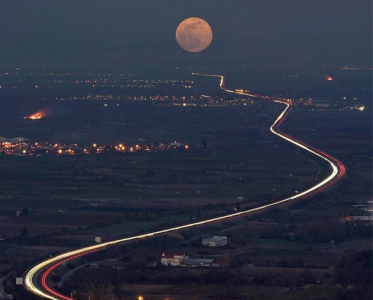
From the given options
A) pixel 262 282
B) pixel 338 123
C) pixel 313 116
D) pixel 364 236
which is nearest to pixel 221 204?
pixel 364 236

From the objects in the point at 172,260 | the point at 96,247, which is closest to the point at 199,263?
the point at 172,260

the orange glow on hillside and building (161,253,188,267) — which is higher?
the orange glow on hillside

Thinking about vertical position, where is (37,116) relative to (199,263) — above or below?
above

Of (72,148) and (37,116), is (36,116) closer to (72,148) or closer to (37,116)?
(37,116)

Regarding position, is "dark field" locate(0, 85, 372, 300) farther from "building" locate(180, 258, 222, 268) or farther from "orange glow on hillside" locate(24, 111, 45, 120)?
"orange glow on hillside" locate(24, 111, 45, 120)

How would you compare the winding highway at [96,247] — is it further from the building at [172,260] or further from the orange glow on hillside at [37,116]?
the orange glow on hillside at [37,116]

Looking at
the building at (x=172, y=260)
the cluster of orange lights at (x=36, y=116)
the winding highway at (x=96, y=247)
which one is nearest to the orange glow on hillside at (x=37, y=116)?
the cluster of orange lights at (x=36, y=116)

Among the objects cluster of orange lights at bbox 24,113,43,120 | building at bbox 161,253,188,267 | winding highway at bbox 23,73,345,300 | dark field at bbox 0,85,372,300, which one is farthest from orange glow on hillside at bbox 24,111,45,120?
building at bbox 161,253,188,267

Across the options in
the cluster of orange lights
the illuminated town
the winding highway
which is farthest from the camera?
the cluster of orange lights

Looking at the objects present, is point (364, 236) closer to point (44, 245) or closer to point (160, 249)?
point (160, 249)

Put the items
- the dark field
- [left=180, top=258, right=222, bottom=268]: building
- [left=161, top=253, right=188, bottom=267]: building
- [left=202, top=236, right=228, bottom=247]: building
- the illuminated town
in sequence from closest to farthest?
the dark field → [left=180, top=258, right=222, bottom=268]: building → [left=161, top=253, right=188, bottom=267]: building → [left=202, top=236, right=228, bottom=247]: building → the illuminated town

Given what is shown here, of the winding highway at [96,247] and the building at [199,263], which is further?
the building at [199,263]
